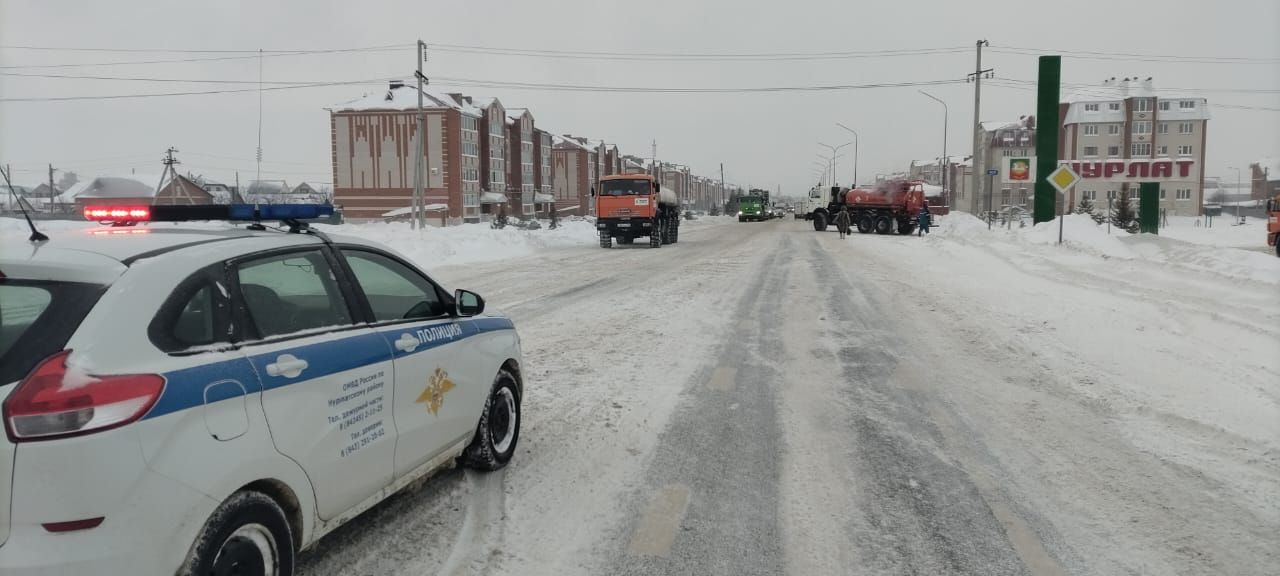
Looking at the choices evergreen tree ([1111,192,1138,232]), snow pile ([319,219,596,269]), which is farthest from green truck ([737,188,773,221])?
snow pile ([319,219,596,269])

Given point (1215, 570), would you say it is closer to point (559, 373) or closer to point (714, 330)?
point (559, 373)

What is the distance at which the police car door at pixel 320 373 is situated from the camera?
315 cm

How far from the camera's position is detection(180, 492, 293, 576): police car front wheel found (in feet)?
9.00

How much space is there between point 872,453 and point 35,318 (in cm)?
463

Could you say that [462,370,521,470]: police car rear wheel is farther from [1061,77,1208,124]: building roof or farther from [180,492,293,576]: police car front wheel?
[1061,77,1208,124]: building roof

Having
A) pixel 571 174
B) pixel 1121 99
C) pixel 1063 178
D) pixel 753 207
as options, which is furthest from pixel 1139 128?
pixel 1063 178

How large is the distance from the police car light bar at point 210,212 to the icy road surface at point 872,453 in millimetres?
1558

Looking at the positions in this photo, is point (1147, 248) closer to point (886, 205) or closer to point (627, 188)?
point (627, 188)

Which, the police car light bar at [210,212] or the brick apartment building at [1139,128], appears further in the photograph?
the brick apartment building at [1139,128]

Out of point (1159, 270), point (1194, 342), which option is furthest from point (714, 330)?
point (1159, 270)

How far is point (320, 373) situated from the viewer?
3.33m

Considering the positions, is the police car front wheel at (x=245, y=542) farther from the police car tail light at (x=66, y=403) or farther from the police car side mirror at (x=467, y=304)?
the police car side mirror at (x=467, y=304)

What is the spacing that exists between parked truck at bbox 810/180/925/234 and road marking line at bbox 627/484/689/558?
40634 mm

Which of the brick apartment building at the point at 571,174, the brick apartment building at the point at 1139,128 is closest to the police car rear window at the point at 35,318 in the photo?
the brick apartment building at the point at 1139,128
